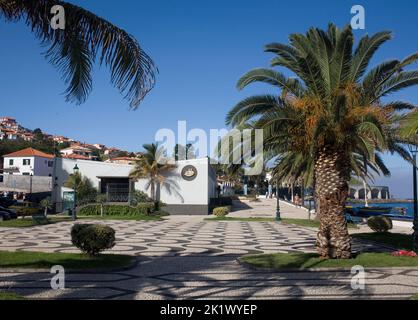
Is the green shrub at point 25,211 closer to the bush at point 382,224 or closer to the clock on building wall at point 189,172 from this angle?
the clock on building wall at point 189,172

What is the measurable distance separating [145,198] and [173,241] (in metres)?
21.5

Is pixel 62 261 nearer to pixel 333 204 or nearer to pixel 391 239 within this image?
pixel 333 204

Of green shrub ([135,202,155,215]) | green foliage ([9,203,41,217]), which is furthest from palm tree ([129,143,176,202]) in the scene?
green foliage ([9,203,41,217])

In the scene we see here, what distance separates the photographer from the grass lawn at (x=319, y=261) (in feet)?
39.5

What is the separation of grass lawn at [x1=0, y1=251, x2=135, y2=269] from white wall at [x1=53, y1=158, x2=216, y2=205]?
92.2 ft

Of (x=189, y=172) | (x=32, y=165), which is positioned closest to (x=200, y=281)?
(x=189, y=172)

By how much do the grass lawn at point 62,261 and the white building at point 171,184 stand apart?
2807 cm

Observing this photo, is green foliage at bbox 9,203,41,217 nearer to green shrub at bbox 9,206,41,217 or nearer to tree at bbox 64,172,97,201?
green shrub at bbox 9,206,41,217

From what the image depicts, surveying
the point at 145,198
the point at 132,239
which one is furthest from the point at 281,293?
the point at 145,198

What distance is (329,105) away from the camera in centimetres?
1302

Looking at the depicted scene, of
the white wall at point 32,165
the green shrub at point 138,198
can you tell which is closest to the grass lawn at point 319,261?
the green shrub at point 138,198

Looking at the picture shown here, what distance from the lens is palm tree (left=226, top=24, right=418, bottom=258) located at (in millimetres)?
12805

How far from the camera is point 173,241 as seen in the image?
19.7m

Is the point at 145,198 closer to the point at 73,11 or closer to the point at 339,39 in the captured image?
the point at 339,39
